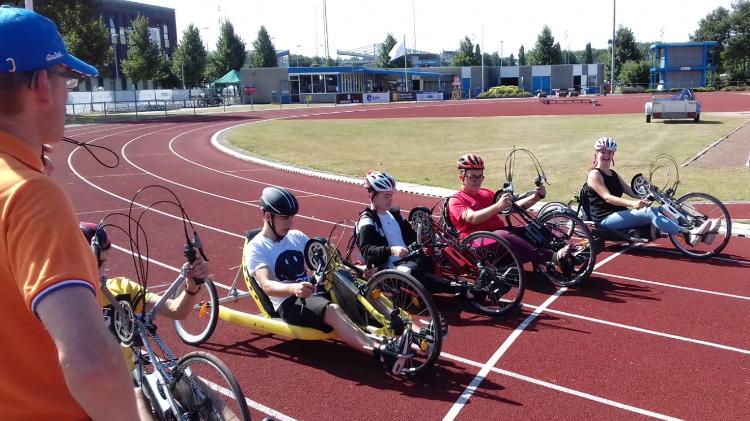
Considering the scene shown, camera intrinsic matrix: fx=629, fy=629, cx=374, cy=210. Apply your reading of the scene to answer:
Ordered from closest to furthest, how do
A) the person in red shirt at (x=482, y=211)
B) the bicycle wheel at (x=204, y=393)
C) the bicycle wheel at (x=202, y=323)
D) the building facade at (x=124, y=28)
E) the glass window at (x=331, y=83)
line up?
the bicycle wheel at (x=204, y=393) → the bicycle wheel at (x=202, y=323) → the person in red shirt at (x=482, y=211) → the glass window at (x=331, y=83) → the building facade at (x=124, y=28)

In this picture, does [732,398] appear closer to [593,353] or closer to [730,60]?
[593,353]

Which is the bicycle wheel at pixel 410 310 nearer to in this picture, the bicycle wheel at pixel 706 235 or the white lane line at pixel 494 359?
the white lane line at pixel 494 359

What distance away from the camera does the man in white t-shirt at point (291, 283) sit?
475 centimetres

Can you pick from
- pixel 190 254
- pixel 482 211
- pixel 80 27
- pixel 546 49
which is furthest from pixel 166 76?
pixel 190 254

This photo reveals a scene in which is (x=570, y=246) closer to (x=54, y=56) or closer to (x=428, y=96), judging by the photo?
(x=54, y=56)

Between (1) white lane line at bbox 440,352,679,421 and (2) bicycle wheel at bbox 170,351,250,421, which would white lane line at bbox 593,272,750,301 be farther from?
(2) bicycle wheel at bbox 170,351,250,421

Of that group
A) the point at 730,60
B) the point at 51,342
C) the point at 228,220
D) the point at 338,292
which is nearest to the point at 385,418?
the point at 338,292

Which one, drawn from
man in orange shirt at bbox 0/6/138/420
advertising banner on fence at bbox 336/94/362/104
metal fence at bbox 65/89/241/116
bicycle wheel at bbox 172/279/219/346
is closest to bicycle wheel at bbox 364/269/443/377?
bicycle wheel at bbox 172/279/219/346

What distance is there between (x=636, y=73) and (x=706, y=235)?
293 feet

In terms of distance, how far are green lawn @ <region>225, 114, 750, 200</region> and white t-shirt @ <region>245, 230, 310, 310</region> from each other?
7.70m

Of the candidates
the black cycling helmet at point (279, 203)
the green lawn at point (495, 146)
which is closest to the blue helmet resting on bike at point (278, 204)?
the black cycling helmet at point (279, 203)

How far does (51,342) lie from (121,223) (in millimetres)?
9900

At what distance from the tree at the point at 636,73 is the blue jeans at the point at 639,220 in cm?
8839

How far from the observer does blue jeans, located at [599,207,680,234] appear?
25.7 ft
